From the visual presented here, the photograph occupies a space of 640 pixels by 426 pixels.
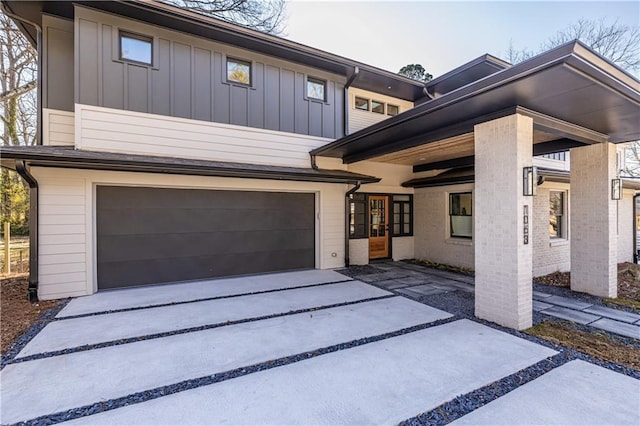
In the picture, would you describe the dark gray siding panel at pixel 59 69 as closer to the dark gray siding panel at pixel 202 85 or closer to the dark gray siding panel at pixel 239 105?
the dark gray siding panel at pixel 202 85

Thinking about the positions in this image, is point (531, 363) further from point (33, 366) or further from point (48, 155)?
point (48, 155)

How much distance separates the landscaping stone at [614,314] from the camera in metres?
4.32

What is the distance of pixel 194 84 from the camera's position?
6.30 meters

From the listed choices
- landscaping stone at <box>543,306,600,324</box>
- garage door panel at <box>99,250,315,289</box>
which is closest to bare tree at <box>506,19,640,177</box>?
landscaping stone at <box>543,306,600,324</box>

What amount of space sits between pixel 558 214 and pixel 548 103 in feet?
19.4

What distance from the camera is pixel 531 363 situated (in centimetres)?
300

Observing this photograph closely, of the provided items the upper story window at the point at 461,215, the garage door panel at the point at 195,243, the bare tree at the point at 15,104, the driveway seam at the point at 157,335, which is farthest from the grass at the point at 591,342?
the bare tree at the point at 15,104

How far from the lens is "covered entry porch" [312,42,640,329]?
3227mm

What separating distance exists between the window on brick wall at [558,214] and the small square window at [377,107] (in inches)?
210

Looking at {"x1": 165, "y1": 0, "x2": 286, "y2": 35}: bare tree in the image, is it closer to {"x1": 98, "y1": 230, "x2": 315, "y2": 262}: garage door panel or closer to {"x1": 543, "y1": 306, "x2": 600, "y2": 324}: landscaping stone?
{"x1": 98, "y1": 230, "x2": 315, "y2": 262}: garage door panel

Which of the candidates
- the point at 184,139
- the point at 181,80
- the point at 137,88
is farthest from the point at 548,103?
Answer: the point at 137,88

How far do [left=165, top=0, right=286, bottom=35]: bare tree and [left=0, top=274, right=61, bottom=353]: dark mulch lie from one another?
29.5 ft

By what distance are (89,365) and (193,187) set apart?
4.08m

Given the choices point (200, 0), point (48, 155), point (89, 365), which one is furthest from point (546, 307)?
point (200, 0)
